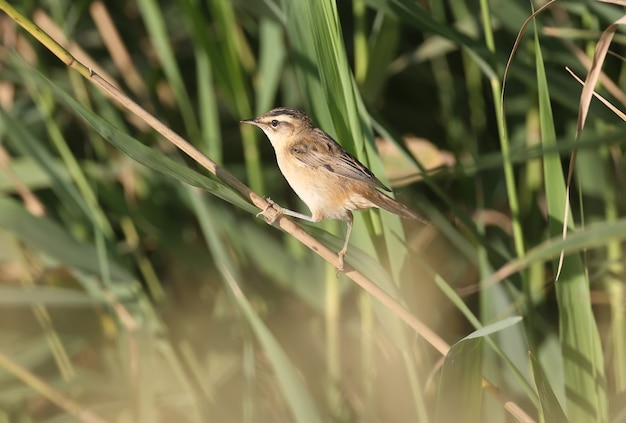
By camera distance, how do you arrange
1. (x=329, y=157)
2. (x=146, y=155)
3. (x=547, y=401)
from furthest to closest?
1. (x=329, y=157)
2. (x=547, y=401)
3. (x=146, y=155)

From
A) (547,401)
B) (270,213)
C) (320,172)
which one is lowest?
(547,401)

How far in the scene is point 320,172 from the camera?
279 cm

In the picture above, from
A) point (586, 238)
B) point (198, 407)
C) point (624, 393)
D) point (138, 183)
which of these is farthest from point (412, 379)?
point (138, 183)

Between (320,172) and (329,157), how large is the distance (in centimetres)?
7

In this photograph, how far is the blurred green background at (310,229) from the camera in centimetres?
237

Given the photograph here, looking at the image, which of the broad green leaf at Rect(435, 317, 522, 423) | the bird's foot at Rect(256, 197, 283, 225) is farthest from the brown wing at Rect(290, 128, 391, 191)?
the broad green leaf at Rect(435, 317, 522, 423)

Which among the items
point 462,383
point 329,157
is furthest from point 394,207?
point 462,383

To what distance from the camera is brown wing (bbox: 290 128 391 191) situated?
2520 millimetres

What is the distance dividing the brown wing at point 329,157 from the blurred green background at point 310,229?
9 cm

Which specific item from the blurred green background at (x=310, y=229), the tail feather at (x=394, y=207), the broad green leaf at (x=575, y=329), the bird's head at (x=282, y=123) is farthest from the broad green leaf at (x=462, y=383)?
the bird's head at (x=282, y=123)

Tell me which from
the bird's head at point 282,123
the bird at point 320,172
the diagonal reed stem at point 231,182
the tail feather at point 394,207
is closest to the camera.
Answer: the diagonal reed stem at point 231,182

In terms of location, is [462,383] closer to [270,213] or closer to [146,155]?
[270,213]

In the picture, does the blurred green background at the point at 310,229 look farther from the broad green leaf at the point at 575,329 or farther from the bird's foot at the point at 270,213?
the bird's foot at the point at 270,213

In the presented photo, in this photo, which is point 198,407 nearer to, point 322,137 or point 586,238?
point 322,137
